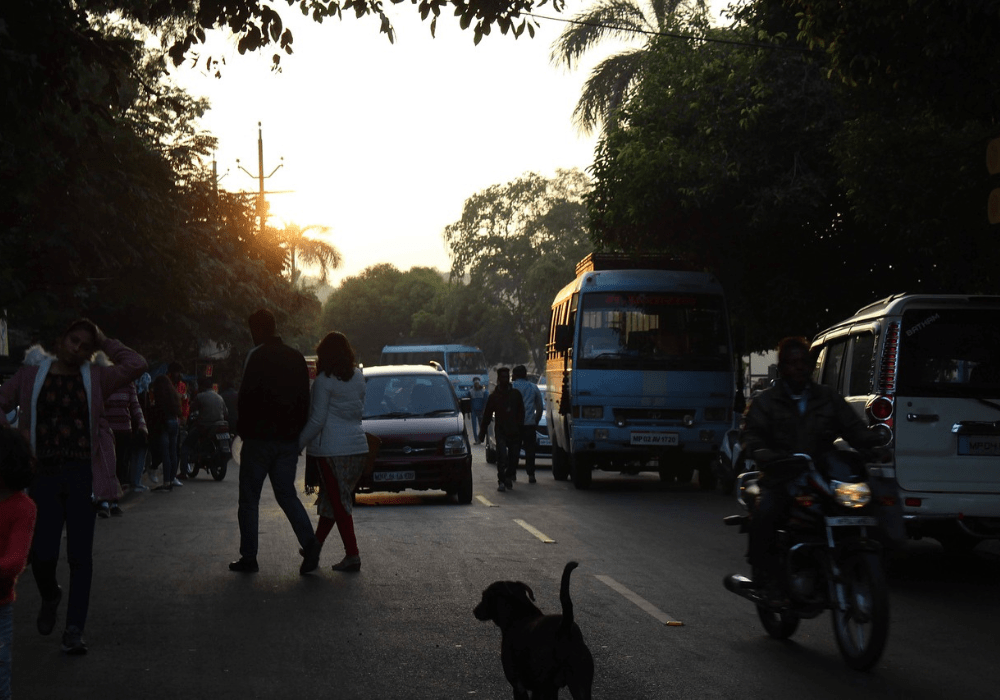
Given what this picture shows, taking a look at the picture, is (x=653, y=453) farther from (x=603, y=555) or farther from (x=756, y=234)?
(x=603, y=555)

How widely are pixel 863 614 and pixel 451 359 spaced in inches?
2001

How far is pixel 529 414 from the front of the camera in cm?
2206

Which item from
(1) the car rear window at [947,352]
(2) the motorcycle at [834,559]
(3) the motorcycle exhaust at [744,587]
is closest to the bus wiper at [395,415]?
(1) the car rear window at [947,352]

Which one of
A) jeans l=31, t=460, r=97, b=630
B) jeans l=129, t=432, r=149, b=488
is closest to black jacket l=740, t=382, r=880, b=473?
jeans l=31, t=460, r=97, b=630

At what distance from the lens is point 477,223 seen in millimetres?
71250

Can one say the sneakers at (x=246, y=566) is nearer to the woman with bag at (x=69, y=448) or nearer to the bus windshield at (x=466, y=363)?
the woman with bag at (x=69, y=448)

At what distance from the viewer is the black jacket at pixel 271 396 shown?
1019 cm

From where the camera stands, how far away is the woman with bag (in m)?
7.20

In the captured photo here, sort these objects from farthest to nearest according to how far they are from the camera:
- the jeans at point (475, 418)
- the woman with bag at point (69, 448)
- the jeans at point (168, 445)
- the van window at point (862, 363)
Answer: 1. the jeans at point (475, 418)
2. the jeans at point (168, 445)
3. the van window at point (862, 363)
4. the woman with bag at point (69, 448)

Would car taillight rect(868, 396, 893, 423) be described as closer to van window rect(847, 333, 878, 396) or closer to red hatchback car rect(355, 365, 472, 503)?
van window rect(847, 333, 878, 396)

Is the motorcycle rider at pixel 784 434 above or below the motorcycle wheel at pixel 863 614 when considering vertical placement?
above

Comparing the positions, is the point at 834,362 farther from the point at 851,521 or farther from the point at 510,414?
the point at 510,414

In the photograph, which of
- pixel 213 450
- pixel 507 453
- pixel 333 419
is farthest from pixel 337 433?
pixel 213 450

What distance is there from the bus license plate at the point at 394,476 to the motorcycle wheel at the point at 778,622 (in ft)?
30.0
